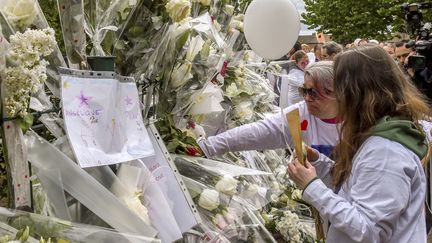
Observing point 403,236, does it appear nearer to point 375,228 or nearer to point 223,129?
point 375,228

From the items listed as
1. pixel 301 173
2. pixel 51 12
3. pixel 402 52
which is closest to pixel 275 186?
pixel 301 173

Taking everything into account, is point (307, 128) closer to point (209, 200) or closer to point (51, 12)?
point (209, 200)

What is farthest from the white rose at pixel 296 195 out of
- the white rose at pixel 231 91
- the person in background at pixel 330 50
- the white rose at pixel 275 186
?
the person in background at pixel 330 50

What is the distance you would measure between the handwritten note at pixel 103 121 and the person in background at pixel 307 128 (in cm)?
68

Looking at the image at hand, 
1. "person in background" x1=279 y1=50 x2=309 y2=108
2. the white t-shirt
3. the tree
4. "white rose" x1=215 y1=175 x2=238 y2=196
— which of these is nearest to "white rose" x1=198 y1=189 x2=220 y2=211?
"white rose" x1=215 y1=175 x2=238 y2=196

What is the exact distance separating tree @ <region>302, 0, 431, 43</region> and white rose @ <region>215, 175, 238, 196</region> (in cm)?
1984

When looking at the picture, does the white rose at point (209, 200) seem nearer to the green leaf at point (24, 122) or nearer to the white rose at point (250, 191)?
the white rose at point (250, 191)

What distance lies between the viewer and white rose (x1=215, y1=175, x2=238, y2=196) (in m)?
1.86

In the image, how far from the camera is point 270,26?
2.64 m

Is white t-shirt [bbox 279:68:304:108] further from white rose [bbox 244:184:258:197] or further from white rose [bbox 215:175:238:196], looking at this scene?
white rose [bbox 215:175:238:196]

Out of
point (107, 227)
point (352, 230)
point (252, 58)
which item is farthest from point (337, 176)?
point (252, 58)

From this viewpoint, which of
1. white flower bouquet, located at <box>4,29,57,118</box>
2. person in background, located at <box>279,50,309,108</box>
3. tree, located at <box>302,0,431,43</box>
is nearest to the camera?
white flower bouquet, located at <box>4,29,57,118</box>

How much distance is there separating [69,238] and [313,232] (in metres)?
1.42

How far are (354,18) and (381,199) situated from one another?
21975mm
